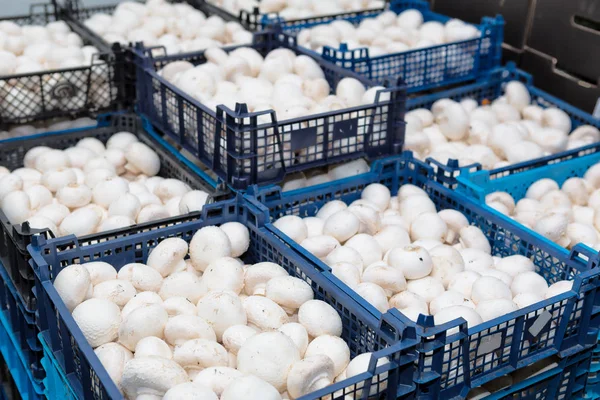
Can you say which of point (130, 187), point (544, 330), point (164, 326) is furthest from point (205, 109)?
point (544, 330)

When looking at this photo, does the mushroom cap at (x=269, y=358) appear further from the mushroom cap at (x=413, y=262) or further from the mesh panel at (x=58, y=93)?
the mesh panel at (x=58, y=93)

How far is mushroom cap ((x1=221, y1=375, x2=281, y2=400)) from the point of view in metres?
1.22

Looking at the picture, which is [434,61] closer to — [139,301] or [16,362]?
[139,301]

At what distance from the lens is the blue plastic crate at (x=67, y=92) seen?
95.3 inches

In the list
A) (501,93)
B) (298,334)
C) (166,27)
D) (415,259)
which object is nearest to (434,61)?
(501,93)

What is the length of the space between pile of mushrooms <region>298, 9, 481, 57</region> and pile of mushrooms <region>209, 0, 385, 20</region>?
29cm

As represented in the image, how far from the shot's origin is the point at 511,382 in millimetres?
1523

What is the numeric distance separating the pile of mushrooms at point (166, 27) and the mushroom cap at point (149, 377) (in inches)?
70.3

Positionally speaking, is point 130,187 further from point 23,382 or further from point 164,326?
point 164,326

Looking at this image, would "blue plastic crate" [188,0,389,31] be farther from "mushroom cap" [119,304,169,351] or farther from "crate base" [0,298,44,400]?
"mushroom cap" [119,304,169,351]

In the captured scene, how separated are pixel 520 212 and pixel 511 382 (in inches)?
29.7

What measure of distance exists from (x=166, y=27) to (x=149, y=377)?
2.22 metres

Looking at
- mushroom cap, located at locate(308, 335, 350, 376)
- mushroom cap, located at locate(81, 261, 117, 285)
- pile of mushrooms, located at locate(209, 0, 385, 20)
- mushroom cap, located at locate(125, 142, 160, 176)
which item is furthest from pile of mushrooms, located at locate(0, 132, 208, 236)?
pile of mushrooms, located at locate(209, 0, 385, 20)

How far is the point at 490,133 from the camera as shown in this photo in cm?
258
